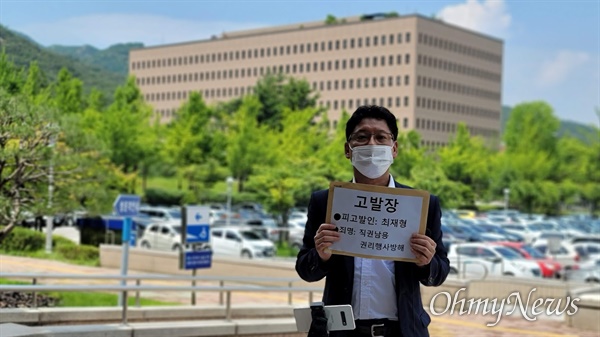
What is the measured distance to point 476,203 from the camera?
59.5 m

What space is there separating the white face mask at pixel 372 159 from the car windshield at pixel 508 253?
82.7ft

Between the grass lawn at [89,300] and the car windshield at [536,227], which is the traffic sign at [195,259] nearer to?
the grass lawn at [89,300]

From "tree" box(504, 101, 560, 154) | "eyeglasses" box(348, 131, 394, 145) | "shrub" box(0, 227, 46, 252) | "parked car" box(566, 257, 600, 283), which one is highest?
"tree" box(504, 101, 560, 154)

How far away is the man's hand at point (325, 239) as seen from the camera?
4.50m

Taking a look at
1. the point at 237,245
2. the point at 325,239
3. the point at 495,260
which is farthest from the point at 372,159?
the point at 237,245

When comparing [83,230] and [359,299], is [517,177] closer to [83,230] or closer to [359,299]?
[83,230]

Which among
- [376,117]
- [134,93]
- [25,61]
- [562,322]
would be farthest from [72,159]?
[134,93]

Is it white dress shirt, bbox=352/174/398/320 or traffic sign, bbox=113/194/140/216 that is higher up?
traffic sign, bbox=113/194/140/216

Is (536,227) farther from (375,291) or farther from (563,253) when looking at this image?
(375,291)

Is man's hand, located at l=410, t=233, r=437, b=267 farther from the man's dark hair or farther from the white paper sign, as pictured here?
the man's dark hair

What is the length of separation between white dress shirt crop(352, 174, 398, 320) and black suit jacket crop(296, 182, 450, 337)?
3 cm

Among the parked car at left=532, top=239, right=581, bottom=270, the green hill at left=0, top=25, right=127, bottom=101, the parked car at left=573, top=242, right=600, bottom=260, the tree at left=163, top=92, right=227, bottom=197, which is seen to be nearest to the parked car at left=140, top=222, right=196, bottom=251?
the parked car at left=532, top=239, right=581, bottom=270

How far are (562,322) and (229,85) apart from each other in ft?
319

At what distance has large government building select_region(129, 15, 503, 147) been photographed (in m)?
83.6
